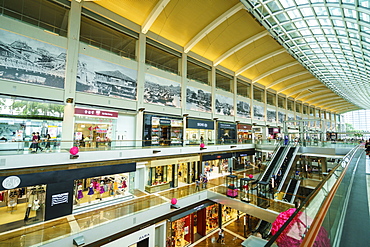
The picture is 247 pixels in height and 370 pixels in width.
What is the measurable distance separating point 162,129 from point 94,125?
546cm

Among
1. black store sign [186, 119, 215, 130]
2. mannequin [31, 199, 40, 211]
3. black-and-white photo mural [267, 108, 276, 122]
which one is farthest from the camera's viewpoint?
black-and-white photo mural [267, 108, 276, 122]

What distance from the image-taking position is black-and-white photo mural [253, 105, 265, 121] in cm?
2748

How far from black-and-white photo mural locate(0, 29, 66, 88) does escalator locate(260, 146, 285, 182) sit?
16.1 m

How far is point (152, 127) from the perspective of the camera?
1505 cm

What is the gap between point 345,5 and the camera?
11.4 metres

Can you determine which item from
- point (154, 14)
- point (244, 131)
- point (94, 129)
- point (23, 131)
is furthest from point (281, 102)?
point (23, 131)

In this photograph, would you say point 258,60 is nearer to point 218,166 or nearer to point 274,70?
point 274,70

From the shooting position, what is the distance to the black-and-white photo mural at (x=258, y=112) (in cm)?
2748

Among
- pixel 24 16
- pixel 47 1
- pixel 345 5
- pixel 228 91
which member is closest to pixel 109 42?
pixel 47 1

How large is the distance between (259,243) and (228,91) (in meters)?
19.1

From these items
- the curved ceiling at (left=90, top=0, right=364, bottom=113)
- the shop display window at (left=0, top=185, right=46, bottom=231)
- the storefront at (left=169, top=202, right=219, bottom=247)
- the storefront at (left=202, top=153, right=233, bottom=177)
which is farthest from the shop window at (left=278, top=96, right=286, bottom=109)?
the shop display window at (left=0, top=185, right=46, bottom=231)

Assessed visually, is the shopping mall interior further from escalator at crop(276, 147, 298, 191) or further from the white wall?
escalator at crop(276, 147, 298, 191)

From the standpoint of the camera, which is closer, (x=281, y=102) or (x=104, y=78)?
(x=104, y=78)

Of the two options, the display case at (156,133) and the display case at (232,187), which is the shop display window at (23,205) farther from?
the display case at (232,187)
